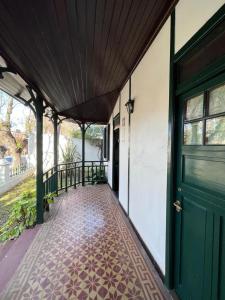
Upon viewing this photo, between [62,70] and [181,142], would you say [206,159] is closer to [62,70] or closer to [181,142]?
[181,142]

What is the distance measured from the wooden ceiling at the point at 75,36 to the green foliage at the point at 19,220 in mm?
2306

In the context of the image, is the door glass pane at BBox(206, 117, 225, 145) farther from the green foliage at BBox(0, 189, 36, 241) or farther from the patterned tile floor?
the green foliage at BBox(0, 189, 36, 241)

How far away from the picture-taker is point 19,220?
10.9 ft

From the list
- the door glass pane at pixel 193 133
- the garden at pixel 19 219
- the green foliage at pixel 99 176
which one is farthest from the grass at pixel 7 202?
the door glass pane at pixel 193 133

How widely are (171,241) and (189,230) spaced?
1.05ft

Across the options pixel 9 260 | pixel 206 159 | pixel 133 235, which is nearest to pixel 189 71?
pixel 206 159

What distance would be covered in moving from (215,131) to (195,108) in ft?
1.05

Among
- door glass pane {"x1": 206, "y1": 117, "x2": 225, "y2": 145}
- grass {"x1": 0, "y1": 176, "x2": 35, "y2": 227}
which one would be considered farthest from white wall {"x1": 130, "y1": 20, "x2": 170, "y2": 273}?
grass {"x1": 0, "y1": 176, "x2": 35, "y2": 227}

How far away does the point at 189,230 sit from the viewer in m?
1.44

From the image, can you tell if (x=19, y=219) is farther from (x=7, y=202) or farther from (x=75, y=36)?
(x=75, y=36)

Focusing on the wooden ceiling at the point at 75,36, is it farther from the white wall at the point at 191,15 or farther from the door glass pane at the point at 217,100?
the door glass pane at the point at 217,100

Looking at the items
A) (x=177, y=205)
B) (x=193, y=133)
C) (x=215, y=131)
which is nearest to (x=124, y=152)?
(x=177, y=205)

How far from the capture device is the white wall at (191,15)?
1.14 m

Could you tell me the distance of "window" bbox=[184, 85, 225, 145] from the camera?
114cm
